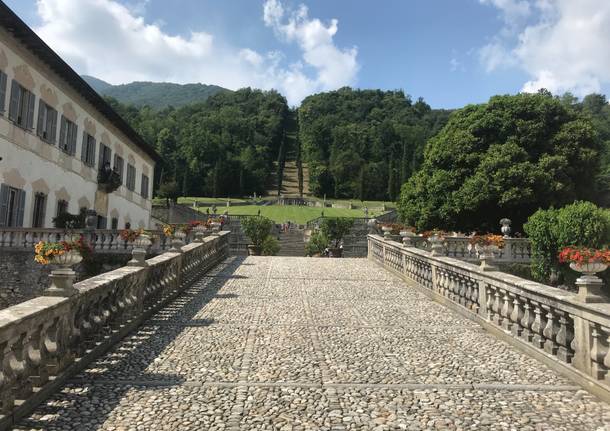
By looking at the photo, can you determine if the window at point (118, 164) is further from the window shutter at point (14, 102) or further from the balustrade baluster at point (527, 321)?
the balustrade baluster at point (527, 321)

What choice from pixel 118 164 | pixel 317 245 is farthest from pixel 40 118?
pixel 317 245

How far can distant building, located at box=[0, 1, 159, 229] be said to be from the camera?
15.9 metres

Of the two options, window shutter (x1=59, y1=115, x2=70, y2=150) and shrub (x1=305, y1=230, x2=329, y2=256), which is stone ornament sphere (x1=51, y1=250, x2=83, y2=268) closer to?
window shutter (x1=59, y1=115, x2=70, y2=150)

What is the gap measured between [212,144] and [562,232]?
85060 mm

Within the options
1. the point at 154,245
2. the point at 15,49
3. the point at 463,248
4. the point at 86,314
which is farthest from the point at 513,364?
the point at 15,49

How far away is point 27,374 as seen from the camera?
3.88 meters

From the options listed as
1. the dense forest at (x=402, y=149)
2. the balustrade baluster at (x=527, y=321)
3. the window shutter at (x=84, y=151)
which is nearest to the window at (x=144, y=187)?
the dense forest at (x=402, y=149)

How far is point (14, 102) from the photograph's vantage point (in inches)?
640

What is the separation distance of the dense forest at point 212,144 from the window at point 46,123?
4865 centimetres

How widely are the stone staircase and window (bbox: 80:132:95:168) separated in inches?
522

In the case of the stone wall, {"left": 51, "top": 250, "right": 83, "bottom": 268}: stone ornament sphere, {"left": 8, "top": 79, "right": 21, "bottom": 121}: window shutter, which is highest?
{"left": 8, "top": 79, "right": 21, "bottom": 121}: window shutter

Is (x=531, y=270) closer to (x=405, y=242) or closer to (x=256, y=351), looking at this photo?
(x=405, y=242)

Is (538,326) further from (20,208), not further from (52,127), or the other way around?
(52,127)

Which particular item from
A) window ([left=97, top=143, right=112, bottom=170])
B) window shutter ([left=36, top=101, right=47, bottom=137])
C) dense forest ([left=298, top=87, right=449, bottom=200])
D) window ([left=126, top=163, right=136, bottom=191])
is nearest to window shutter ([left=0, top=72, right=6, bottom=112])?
window shutter ([left=36, top=101, right=47, bottom=137])
